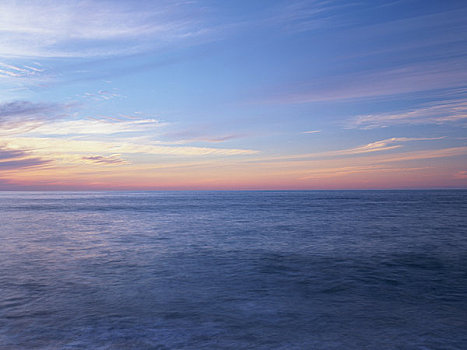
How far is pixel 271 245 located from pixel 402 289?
11165mm

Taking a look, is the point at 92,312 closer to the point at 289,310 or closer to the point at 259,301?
the point at 259,301

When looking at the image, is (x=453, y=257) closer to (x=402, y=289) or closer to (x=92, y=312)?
(x=402, y=289)

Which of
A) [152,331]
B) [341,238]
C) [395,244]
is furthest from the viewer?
[341,238]

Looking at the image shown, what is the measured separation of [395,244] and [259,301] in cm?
1561

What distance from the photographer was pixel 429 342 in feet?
24.8

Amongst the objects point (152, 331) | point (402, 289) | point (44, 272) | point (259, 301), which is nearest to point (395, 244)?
point (402, 289)

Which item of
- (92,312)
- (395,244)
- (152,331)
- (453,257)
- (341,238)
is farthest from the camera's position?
(341,238)

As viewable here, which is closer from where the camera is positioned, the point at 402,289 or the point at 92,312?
the point at 92,312

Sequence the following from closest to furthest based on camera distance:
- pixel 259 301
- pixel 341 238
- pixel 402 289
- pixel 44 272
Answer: pixel 259 301 → pixel 402 289 → pixel 44 272 → pixel 341 238

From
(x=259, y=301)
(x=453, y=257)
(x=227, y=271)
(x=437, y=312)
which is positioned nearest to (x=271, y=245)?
(x=227, y=271)

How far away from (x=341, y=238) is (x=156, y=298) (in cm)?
1807

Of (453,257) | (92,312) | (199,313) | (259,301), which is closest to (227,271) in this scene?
(259,301)

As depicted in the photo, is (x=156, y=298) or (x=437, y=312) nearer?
(x=437, y=312)

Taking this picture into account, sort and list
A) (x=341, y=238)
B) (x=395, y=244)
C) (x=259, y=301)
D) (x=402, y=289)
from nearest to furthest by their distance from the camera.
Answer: (x=259, y=301) < (x=402, y=289) < (x=395, y=244) < (x=341, y=238)
